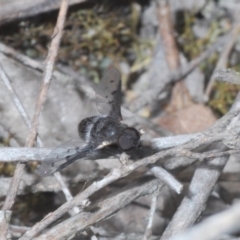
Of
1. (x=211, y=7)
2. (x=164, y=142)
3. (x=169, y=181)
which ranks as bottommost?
(x=169, y=181)

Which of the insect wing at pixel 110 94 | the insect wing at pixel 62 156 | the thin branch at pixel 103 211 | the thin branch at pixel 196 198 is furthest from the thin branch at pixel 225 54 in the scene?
the insect wing at pixel 62 156

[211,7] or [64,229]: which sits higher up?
[211,7]

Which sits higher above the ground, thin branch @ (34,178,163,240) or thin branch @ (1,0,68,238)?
thin branch @ (1,0,68,238)

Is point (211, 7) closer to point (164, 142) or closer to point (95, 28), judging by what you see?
point (95, 28)

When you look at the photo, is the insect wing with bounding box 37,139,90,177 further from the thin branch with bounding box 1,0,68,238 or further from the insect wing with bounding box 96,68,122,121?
the insect wing with bounding box 96,68,122,121

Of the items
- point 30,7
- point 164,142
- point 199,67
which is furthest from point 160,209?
point 30,7

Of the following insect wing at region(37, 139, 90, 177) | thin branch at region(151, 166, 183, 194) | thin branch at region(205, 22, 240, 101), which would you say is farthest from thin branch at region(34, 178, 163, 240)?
thin branch at region(205, 22, 240, 101)

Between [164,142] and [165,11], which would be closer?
[164,142]

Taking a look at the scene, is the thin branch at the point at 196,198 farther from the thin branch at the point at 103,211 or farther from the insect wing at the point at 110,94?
the insect wing at the point at 110,94
